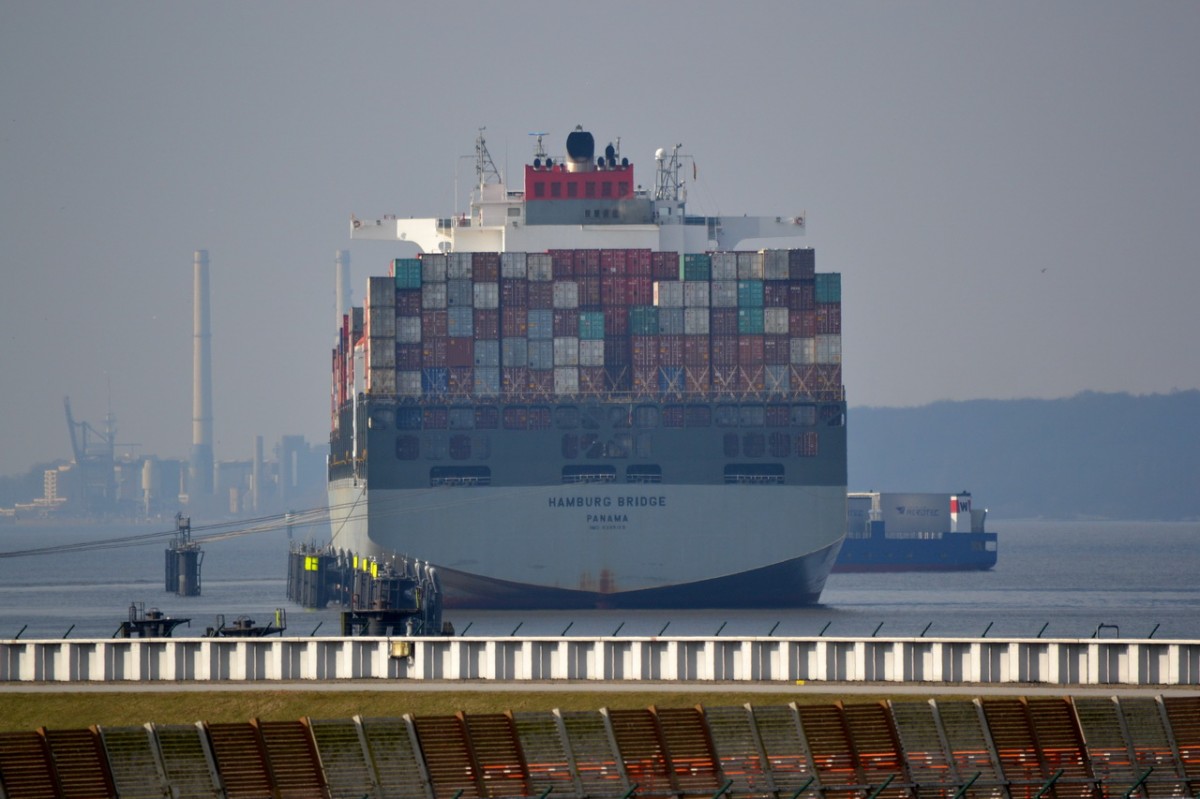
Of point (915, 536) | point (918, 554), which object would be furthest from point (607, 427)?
point (915, 536)

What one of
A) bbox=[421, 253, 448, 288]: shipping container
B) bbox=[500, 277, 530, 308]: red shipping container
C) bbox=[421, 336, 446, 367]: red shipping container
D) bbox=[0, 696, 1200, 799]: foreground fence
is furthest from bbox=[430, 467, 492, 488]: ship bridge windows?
bbox=[0, 696, 1200, 799]: foreground fence

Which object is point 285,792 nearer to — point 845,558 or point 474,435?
point 474,435

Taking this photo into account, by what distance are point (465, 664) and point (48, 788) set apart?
1713cm

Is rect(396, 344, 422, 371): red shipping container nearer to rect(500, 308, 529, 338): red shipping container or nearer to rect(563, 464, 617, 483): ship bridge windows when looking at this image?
rect(500, 308, 529, 338): red shipping container

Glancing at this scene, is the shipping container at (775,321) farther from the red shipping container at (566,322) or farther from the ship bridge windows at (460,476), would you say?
the ship bridge windows at (460,476)

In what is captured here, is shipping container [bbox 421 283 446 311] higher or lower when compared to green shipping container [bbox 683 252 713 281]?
lower

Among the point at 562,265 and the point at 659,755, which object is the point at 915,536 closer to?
the point at 562,265

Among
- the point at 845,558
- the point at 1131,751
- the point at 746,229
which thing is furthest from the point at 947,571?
the point at 1131,751

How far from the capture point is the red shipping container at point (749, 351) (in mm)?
89000

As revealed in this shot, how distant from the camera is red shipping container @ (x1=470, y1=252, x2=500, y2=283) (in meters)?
90.1

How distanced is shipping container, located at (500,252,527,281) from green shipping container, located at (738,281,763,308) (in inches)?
374

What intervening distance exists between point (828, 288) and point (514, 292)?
13.8 m

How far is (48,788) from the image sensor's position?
89.4ft

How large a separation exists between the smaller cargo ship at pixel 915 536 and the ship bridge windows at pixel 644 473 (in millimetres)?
63274
